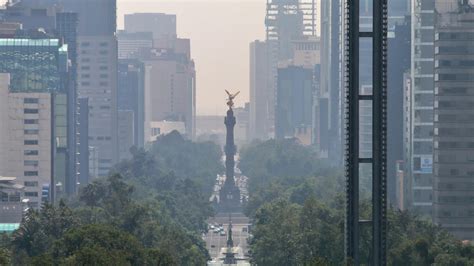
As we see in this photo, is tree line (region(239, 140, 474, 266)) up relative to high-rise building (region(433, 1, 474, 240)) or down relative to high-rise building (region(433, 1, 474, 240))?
down

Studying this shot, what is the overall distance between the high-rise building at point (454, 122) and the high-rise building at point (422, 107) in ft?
→ 37.8

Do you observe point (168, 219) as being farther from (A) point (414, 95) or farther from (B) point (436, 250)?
(B) point (436, 250)

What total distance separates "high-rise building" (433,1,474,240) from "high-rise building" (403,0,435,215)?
1152 centimetres

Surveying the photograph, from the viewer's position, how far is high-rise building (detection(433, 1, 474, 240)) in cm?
13850

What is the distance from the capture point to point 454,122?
141m

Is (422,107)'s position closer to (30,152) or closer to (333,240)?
(30,152)

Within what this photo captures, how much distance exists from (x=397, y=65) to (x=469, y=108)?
2323 inches

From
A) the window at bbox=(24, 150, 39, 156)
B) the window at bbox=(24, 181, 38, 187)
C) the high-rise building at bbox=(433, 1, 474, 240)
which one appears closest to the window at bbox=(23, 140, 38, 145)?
the window at bbox=(24, 150, 39, 156)

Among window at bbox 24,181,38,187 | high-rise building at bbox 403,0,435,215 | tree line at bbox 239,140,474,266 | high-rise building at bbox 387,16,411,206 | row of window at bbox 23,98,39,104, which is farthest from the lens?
row of window at bbox 23,98,39,104

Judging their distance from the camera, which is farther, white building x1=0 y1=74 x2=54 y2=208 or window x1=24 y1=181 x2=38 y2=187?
white building x1=0 y1=74 x2=54 y2=208

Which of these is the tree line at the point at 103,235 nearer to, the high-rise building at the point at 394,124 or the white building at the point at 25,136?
the white building at the point at 25,136

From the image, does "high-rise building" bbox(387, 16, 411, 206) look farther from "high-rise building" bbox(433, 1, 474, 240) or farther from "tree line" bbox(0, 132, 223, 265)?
"high-rise building" bbox(433, 1, 474, 240)

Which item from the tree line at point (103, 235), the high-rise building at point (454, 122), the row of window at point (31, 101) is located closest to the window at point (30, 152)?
the row of window at point (31, 101)

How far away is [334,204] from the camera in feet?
493
